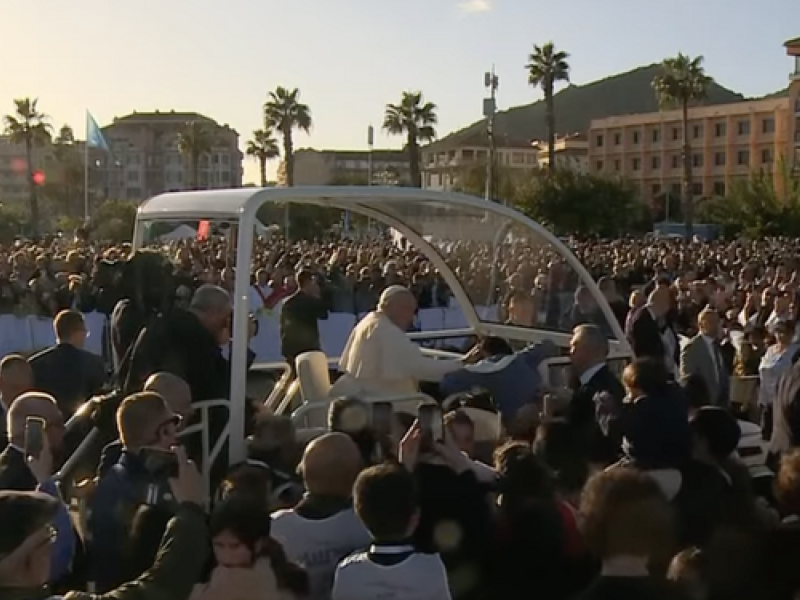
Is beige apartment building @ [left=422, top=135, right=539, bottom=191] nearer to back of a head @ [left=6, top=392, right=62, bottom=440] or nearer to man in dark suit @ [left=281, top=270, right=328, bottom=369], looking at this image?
man in dark suit @ [left=281, top=270, right=328, bottom=369]

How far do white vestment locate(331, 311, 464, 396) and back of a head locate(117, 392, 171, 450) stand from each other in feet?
7.96

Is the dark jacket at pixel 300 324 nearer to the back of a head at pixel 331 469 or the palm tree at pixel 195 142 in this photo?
the back of a head at pixel 331 469

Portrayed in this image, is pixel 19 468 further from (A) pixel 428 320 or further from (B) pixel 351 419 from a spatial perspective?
(A) pixel 428 320

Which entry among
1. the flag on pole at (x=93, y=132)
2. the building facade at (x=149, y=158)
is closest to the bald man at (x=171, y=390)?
the flag on pole at (x=93, y=132)

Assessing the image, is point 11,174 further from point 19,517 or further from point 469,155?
point 19,517

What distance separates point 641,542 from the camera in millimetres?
3557

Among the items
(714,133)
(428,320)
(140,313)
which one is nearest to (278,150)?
(714,133)

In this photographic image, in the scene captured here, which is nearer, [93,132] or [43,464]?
[43,464]

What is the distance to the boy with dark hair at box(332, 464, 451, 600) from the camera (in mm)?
3695

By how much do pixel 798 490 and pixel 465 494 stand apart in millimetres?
1291

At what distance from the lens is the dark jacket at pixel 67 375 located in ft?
24.0

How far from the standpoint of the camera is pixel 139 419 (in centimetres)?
446

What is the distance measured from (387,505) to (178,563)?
717 mm

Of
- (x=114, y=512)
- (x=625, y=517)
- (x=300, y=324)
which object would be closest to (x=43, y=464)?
(x=114, y=512)
